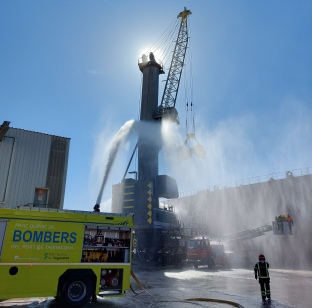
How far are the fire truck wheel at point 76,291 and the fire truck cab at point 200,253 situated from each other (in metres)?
17.2

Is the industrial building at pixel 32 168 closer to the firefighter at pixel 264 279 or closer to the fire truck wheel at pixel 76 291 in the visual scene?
the fire truck wheel at pixel 76 291

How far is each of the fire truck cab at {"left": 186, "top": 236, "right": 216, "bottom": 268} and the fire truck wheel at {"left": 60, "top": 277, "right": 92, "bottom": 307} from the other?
17.2 metres

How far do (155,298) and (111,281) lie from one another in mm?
1995

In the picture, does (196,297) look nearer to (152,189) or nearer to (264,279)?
(264,279)

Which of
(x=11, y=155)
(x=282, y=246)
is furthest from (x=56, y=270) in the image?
(x=282, y=246)

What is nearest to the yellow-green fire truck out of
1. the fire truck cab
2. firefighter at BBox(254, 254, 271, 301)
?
firefighter at BBox(254, 254, 271, 301)

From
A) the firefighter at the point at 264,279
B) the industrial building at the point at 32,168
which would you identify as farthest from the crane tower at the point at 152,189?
the firefighter at the point at 264,279

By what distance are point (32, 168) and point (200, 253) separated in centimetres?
1534

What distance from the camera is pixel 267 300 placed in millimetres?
9922

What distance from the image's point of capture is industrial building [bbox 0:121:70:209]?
54.1 ft

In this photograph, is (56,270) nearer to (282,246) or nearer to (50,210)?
(50,210)

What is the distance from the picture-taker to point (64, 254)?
8508 millimetres

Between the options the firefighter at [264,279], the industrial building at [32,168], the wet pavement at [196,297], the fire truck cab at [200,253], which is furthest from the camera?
the fire truck cab at [200,253]

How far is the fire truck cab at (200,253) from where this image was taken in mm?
24281
